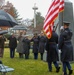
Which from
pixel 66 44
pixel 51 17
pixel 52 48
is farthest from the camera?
pixel 52 48

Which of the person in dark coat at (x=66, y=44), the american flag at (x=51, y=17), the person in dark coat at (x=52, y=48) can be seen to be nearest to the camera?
the person in dark coat at (x=66, y=44)

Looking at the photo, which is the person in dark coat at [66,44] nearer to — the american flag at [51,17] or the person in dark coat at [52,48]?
the american flag at [51,17]

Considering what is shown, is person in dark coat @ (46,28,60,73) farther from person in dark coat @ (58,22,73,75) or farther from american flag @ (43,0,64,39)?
person in dark coat @ (58,22,73,75)

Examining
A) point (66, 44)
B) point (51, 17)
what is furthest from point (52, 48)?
point (51, 17)

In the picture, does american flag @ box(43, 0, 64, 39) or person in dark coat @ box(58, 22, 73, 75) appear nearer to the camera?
person in dark coat @ box(58, 22, 73, 75)

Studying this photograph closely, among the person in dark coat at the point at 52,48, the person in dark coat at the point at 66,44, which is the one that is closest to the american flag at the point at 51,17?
the person in dark coat at the point at 52,48

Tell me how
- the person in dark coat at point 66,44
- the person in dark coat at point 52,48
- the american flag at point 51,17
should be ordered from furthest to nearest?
the person in dark coat at point 52,48
the american flag at point 51,17
the person in dark coat at point 66,44

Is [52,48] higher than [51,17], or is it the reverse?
[51,17]

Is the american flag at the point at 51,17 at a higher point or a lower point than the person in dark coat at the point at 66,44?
higher

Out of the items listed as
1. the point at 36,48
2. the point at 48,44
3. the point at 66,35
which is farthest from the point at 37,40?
the point at 66,35

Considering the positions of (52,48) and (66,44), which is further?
(52,48)

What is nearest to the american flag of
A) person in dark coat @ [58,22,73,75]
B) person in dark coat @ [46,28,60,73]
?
person in dark coat @ [46,28,60,73]

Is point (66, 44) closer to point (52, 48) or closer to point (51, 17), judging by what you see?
point (52, 48)

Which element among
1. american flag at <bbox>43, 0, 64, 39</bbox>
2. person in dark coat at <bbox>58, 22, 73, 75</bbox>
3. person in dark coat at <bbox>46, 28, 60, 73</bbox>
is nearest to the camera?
person in dark coat at <bbox>58, 22, 73, 75</bbox>
